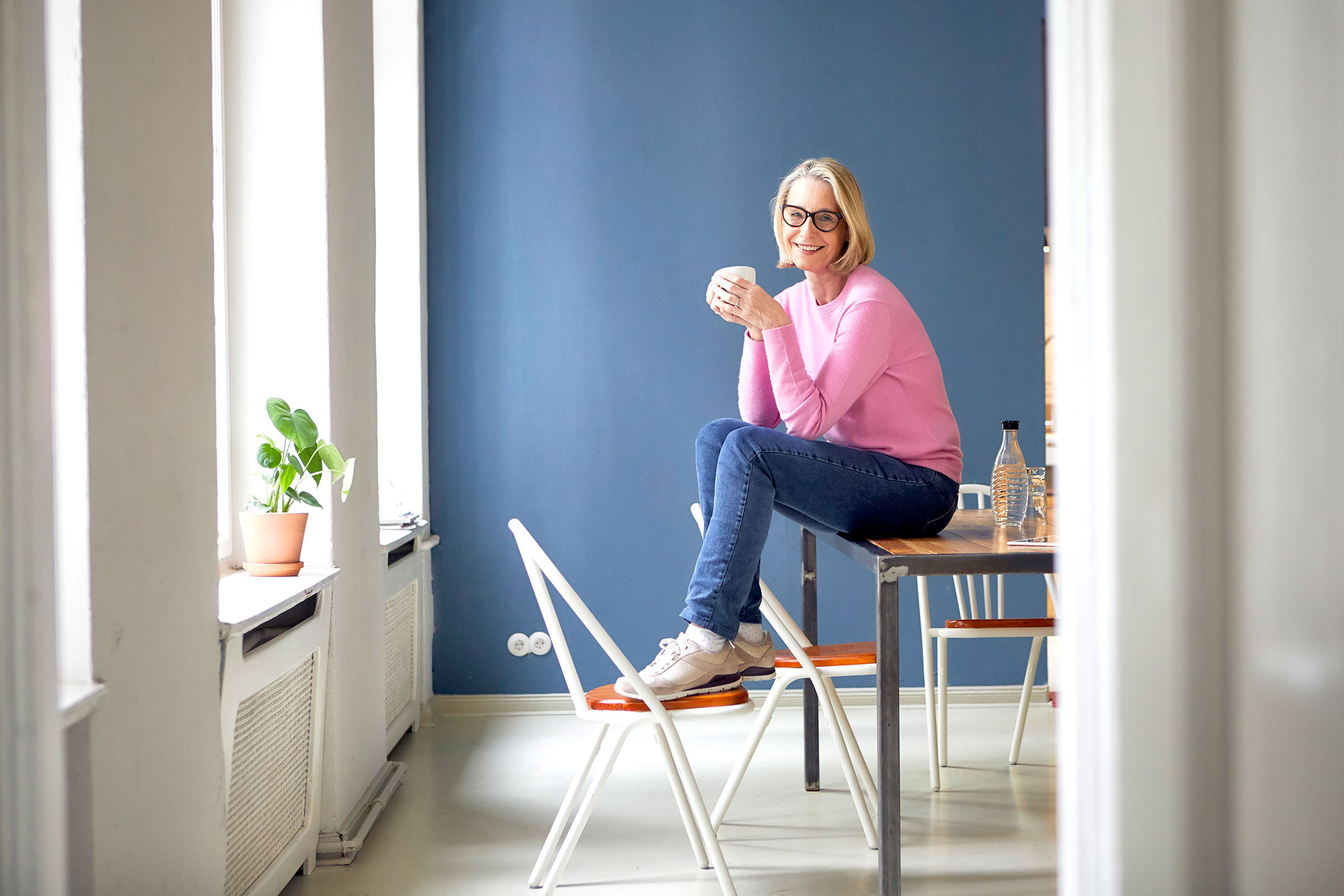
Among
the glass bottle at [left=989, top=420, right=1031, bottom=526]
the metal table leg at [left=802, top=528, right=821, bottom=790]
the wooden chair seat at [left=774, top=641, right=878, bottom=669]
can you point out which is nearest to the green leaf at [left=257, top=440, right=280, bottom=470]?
the wooden chair seat at [left=774, top=641, right=878, bottom=669]

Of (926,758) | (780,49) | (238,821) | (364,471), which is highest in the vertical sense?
(780,49)

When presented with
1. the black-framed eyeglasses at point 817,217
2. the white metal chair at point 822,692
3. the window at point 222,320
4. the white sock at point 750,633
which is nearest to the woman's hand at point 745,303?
the black-framed eyeglasses at point 817,217

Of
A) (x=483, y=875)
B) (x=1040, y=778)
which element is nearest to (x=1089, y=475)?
(x=483, y=875)

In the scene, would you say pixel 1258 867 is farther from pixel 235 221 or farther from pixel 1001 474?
pixel 235 221

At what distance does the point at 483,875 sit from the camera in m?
1.99

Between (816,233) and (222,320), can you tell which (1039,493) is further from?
(222,320)

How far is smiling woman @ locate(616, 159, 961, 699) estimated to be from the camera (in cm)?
170

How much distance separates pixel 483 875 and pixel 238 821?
0.60 metres

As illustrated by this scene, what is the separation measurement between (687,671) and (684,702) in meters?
0.07

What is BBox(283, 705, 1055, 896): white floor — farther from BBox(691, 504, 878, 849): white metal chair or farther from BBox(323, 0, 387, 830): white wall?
BBox(323, 0, 387, 830): white wall

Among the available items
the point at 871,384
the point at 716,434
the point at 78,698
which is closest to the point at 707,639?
the point at 716,434

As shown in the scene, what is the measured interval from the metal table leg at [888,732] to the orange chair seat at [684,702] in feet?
0.91

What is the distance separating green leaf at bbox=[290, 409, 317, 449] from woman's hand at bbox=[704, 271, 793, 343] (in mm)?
828

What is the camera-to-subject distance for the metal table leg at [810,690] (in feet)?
8.16
